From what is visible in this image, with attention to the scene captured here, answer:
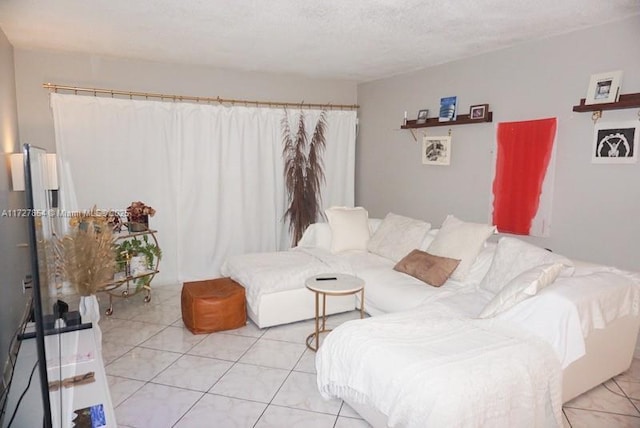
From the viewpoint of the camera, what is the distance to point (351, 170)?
5.38 meters

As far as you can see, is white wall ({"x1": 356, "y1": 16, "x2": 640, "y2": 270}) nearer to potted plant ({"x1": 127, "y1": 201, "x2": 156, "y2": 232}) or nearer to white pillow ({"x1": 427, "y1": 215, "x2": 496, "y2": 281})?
white pillow ({"x1": 427, "y1": 215, "x2": 496, "y2": 281})

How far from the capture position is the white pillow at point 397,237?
372 centimetres

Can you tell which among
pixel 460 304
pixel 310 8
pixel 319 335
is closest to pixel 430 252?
pixel 460 304

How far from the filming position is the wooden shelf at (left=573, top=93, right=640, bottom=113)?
107 inches

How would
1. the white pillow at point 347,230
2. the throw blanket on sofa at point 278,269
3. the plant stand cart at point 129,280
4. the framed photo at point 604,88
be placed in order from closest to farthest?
the framed photo at point 604,88, the throw blanket on sofa at point 278,269, the plant stand cart at point 129,280, the white pillow at point 347,230

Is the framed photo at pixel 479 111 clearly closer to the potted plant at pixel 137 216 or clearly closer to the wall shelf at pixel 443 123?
the wall shelf at pixel 443 123

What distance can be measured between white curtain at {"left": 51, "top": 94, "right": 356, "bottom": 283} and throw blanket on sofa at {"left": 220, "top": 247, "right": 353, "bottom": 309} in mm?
926

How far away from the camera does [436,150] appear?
14.1ft

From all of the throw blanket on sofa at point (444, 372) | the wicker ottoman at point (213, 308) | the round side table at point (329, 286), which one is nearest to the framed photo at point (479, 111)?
the round side table at point (329, 286)

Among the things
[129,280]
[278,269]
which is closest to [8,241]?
[129,280]

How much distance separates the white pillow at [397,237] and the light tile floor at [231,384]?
1030 mm

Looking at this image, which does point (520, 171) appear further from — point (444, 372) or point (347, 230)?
point (444, 372)

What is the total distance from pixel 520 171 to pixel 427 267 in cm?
120

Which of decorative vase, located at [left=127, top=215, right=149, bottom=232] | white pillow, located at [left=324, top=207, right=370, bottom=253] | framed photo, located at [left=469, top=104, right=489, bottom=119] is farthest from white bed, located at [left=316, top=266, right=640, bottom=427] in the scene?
decorative vase, located at [left=127, top=215, right=149, bottom=232]
